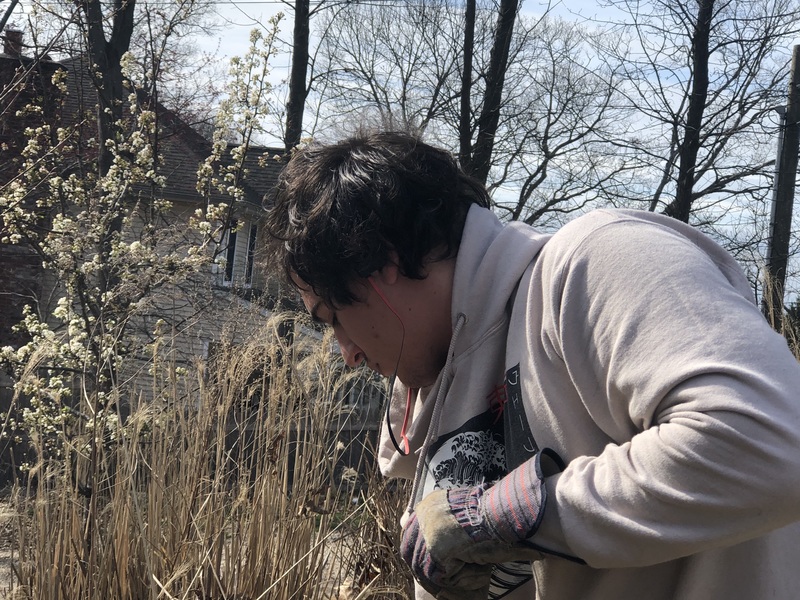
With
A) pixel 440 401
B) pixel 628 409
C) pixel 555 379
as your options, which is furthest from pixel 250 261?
pixel 628 409

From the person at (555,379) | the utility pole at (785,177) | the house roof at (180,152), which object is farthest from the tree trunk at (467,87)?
the person at (555,379)

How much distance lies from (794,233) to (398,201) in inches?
422

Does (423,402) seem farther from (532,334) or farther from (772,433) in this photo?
(772,433)

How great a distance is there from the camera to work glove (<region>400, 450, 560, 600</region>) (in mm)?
1157

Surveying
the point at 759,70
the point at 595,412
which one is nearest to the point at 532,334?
the point at 595,412

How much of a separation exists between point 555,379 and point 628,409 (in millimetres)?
145

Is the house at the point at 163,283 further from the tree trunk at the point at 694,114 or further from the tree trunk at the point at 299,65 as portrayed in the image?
the tree trunk at the point at 694,114

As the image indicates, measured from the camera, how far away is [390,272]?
1527 mm

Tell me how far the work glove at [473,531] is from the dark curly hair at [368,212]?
1.46 feet

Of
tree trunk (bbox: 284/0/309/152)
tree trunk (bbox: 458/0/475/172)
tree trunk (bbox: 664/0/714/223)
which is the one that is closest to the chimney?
tree trunk (bbox: 284/0/309/152)

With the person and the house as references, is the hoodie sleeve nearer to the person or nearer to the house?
the person

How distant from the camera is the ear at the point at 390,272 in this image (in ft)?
4.98

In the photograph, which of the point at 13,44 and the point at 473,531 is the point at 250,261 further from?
the point at 473,531

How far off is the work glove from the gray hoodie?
0.03 m
